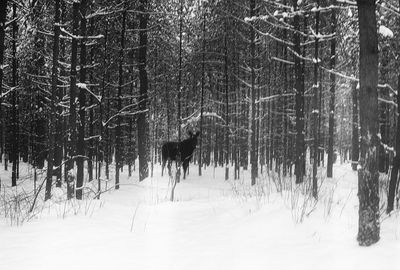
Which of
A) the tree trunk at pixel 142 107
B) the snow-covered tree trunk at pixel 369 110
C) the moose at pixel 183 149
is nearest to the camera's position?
the snow-covered tree trunk at pixel 369 110

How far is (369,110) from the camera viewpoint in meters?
5.28

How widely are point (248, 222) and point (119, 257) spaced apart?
2.89 m

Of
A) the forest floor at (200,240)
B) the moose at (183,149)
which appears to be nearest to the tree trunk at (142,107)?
the moose at (183,149)

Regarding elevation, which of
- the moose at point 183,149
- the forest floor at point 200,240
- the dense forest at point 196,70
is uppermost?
the dense forest at point 196,70

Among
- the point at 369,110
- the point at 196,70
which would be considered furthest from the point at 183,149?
the point at 369,110

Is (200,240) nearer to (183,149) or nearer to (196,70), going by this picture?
(183,149)

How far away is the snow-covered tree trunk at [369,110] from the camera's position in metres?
5.22

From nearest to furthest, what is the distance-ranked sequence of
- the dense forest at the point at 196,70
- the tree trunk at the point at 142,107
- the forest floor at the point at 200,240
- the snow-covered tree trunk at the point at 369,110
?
the forest floor at the point at 200,240, the snow-covered tree trunk at the point at 369,110, the dense forest at the point at 196,70, the tree trunk at the point at 142,107

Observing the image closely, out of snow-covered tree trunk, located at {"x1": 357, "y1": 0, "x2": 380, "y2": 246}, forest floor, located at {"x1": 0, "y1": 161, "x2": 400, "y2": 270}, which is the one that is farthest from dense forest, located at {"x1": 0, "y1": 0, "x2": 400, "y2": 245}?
forest floor, located at {"x1": 0, "y1": 161, "x2": 400, "y2": 270}

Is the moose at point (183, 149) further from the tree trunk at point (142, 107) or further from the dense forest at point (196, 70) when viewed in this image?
the tree trunk at point (142, 107)

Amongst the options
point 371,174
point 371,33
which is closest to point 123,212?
point 371,174

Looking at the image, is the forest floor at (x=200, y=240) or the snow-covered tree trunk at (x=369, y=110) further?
the snow-covered tree trunk at (x=369, y=110)

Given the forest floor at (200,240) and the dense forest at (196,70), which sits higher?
the dense forest at (196,70)

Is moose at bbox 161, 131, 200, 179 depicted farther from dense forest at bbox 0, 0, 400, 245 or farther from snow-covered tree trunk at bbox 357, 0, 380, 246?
snow-covered tree trunk at bbox 357, 0, 380, 246
